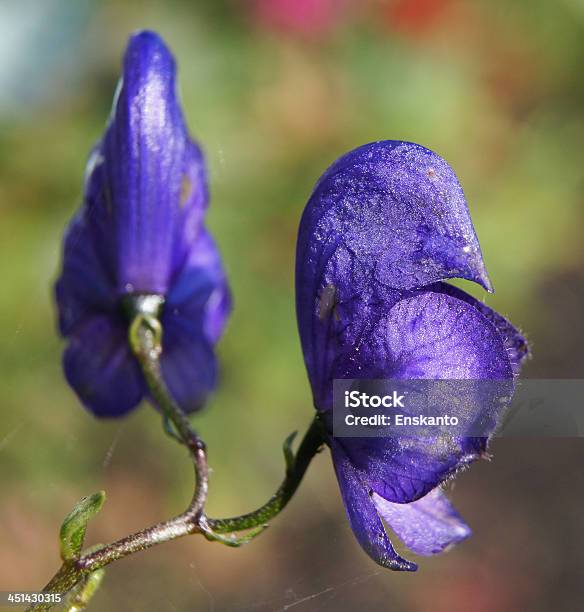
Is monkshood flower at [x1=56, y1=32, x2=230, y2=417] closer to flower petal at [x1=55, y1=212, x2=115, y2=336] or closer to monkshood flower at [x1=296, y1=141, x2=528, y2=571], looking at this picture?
flower petal at [x1=55, y1=212, x2=115, y2=336]

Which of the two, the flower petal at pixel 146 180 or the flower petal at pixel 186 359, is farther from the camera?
the flower petal at pixel 186 359

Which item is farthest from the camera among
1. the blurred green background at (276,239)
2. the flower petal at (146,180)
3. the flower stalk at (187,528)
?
the blurred green background at (276,239)

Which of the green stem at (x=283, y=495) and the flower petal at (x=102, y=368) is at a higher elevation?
the green stem at (x=283, y=495)

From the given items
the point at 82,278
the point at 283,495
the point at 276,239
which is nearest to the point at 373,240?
the point at 283,495

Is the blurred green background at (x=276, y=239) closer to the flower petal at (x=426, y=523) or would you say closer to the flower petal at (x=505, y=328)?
the flower petal at (x=426, y=523)

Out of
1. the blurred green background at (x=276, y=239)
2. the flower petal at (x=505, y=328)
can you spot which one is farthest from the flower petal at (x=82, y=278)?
the blurred green background at (x=276, y=239)

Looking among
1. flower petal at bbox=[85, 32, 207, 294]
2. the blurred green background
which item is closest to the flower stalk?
flower petal at bbox=[85, 32, 207, 294]

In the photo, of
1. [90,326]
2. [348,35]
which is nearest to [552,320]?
[348,35]
